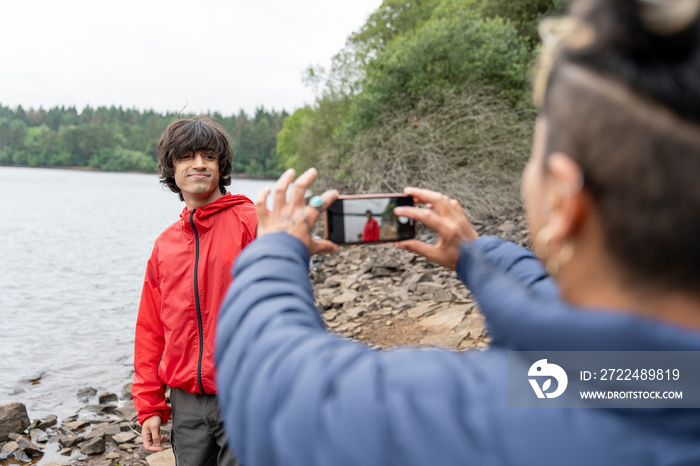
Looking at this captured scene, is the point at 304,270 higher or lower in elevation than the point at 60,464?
higher

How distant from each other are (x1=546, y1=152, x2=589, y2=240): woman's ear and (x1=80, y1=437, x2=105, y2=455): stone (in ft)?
23.7

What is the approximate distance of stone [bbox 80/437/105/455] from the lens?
6660 millimetres

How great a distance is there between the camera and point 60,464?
20.7 feet

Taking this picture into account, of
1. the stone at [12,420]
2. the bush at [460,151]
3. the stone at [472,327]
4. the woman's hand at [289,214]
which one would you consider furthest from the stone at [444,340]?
the bush at [460,151]

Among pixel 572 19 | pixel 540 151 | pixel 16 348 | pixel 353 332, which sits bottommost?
pixel 16 348

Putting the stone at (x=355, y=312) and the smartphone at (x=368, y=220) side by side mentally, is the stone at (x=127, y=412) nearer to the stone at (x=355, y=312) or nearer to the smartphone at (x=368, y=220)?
the stone at (x=355, y=312)

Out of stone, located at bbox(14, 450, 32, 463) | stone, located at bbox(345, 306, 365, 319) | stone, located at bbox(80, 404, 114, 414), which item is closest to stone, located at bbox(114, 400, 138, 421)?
stone, located at bbox(80, 404, 114, 414)

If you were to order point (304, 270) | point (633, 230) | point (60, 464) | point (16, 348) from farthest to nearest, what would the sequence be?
point (16, 348), point (60, 464), point (304, 270), point (633, 230)

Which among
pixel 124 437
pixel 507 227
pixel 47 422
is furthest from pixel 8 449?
pixel 507 227

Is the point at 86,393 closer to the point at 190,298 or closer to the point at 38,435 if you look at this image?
the point at 38,435

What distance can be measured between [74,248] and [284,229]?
26.8 metres

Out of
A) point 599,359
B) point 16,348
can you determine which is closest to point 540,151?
point 599,359

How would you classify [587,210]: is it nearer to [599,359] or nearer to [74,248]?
[599,359]

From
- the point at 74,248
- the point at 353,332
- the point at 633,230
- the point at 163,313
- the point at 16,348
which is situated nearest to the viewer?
the point at 633,230
